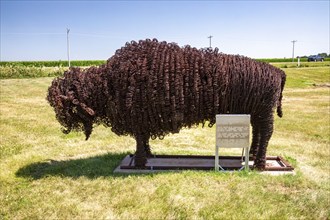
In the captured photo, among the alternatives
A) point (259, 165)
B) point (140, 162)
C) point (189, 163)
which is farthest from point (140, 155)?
point (259, 165)

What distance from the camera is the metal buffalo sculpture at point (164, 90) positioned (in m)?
7.45

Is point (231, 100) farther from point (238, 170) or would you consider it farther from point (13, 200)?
point (13, 200)

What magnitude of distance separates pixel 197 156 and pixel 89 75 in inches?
119

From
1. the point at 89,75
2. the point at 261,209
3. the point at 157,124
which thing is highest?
the point at 89,75

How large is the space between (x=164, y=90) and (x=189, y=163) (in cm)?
196

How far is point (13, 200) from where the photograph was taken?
6.62 metres

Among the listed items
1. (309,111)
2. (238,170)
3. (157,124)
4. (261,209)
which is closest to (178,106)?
(157,124)

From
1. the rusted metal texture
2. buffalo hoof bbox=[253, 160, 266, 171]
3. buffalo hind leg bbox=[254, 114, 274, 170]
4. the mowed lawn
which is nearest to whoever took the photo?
the mowed lawn

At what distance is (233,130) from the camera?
24.9ft

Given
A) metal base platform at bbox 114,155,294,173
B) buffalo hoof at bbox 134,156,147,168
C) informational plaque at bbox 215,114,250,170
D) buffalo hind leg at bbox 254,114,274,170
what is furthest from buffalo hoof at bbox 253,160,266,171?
buffalo hoof at bbox 134,156,147,168

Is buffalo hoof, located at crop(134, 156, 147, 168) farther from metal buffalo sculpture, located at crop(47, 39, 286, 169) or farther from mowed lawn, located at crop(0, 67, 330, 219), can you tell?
mowed lawn, located at crop(0, 67, 330, 219)

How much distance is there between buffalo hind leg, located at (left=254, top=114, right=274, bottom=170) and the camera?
788 centimetres

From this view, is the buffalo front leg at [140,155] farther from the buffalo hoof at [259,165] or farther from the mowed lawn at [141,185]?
the buffalo hoof at [259,165]

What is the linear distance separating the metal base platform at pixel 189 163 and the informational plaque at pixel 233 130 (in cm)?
71
